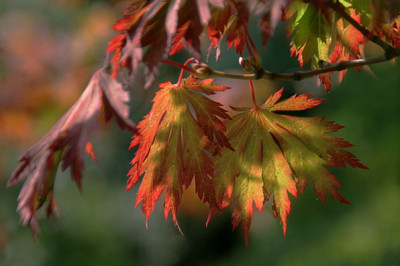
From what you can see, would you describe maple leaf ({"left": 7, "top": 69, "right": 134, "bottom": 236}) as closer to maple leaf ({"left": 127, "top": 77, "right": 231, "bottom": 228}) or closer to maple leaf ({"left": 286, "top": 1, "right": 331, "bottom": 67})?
maple leaf ({"left": 127, "top": 77, "right": 231, "bottom": 228})

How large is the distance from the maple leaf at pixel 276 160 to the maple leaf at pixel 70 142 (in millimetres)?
254

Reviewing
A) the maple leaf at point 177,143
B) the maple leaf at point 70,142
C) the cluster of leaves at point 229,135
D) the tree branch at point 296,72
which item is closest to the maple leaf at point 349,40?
the cluster of leaves at point 229,135

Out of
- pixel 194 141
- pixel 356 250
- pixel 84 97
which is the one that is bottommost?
pixel 356 250

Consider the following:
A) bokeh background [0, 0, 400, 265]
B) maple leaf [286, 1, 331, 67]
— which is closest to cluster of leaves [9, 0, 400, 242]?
maple leaf [286, 1, 331, 67]

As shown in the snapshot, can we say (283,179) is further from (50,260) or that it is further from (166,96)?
(50,260)

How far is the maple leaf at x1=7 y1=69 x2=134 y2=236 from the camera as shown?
60 cm

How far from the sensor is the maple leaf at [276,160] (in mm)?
832

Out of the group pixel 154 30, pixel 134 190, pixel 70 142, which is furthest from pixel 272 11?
pixel 134 190

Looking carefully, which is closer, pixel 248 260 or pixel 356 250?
pixel 356 250

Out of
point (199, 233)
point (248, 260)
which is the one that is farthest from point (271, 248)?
point (199, 233)

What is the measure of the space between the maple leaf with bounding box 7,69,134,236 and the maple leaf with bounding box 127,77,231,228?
15cm

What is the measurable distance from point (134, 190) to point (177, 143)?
3.05m

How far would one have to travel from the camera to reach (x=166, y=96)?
2.74 feet

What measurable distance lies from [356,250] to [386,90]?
1.24 m
